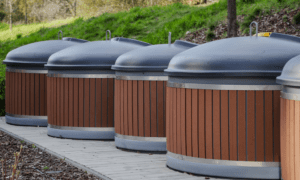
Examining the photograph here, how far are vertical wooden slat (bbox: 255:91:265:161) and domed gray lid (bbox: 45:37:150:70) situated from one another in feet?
11.2

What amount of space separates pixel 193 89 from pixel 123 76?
189 cm

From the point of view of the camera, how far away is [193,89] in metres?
5.42

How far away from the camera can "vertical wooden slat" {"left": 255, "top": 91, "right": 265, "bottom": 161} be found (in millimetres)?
5180

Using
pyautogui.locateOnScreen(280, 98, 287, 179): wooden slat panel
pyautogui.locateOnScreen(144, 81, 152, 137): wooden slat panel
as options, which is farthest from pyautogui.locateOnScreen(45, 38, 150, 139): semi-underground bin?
pyautogui.locateOnScreen(280, 98, 287, 179): wooden slat panel

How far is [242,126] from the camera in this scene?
17.1ft

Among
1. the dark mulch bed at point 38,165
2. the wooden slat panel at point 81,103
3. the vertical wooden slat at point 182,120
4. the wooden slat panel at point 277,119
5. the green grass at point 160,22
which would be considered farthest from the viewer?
the green grass at point 160,22

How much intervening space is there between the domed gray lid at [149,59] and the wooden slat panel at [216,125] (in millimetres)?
1694

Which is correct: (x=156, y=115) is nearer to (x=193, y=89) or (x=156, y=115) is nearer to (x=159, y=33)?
(x=193, y=89)

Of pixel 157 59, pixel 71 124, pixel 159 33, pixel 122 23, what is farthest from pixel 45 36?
pixel 157 59

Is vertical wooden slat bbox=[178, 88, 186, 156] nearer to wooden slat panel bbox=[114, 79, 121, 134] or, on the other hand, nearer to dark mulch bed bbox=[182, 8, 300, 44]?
wooden slat panel bbox=[114, 79, 121, 134]

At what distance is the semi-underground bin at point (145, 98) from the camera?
6.88 m

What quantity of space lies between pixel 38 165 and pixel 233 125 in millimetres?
2725

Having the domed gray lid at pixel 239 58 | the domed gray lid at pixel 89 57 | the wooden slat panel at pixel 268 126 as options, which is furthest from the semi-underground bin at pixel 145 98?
the wooden slat panel at pixel 268 126

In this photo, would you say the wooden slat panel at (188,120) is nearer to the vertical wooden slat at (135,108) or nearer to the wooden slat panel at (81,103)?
the vertical wooden slat at (135,108)
